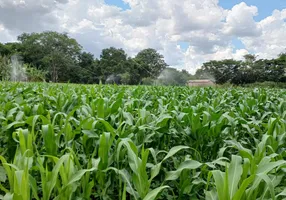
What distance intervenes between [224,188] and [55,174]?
24.7 inches

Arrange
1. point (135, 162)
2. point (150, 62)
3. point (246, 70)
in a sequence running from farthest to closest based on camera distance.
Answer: point (150, 62), point (246, 70), point (135, 162)

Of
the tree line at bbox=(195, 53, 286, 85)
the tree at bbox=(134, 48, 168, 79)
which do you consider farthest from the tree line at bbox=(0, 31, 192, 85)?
the tree line at bbox=(195, 53, 286, 85)

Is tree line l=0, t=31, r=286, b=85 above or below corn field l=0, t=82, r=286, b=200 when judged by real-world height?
above

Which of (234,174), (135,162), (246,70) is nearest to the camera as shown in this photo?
(234,174)

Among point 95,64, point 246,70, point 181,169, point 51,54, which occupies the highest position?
point 51,54

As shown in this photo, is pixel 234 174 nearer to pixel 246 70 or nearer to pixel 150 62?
pixel 246 70

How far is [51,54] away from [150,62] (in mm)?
18344

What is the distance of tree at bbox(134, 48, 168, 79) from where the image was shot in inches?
1896

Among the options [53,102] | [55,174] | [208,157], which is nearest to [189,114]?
[208,157]

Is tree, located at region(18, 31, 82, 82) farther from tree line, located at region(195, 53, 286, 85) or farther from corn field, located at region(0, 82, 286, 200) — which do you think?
corn field, located at region(0, 82, 286, 200)

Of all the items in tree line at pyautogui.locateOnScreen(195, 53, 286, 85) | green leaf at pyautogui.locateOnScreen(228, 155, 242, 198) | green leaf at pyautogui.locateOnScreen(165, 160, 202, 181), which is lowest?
green leaf at pyautogui.locateOnScreen(165, 160, 202, 181)

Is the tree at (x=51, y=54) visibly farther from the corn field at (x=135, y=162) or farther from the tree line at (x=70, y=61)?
the corn field at (x=135, y=162)

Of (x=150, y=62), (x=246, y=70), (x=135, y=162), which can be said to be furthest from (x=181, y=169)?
(x=150, y=62)

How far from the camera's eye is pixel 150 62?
50.6m
